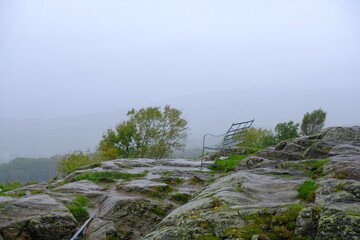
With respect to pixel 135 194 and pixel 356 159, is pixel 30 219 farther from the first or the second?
pixel 356 159

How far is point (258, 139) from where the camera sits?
56750mm

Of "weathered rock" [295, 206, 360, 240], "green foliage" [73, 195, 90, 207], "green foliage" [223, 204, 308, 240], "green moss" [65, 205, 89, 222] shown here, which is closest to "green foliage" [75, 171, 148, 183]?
"green foliage" [73, 195, 90, 207]

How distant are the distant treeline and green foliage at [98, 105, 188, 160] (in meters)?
92.3

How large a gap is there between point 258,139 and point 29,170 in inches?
4572

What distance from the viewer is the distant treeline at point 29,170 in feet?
416

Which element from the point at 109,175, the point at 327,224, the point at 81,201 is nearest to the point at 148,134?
the point at 109,175

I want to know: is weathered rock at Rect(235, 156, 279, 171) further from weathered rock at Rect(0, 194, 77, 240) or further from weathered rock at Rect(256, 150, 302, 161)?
weathered rock at Rect(0, 194, 77, 240)

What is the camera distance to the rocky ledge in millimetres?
5480

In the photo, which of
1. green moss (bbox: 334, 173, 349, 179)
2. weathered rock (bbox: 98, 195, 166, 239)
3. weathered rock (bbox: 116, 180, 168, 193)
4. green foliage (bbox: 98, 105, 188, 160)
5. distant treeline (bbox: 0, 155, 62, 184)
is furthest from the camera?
distant treeline (bbox: 0, 155, 62, 184)

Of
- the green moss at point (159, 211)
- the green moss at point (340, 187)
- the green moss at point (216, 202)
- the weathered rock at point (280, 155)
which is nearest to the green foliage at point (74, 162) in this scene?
the weathered rock at point (280, 155)

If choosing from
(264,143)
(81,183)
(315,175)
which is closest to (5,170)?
(264,143)

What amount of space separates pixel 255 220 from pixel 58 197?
8.19 meters

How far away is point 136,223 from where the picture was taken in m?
9.23

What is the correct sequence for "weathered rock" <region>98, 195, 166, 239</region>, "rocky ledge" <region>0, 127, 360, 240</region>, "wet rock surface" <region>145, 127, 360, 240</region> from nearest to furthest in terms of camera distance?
"wet rock surface" <region>145, 127, 360, 240</region>, "rocky ledge" <region>0, 127, 360, 240</region>, "weathered rock" <region>98, 195, 166, 239</region>
